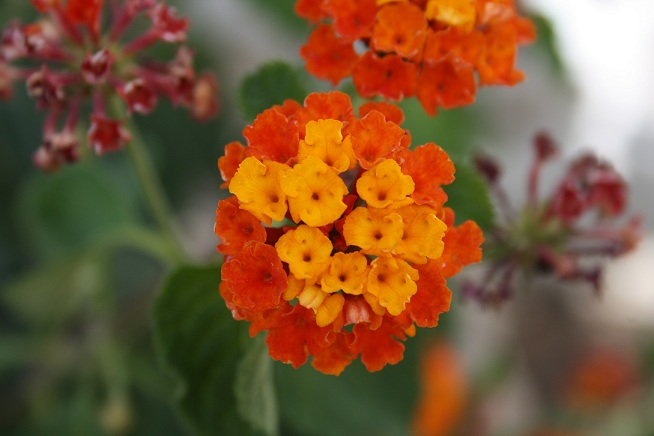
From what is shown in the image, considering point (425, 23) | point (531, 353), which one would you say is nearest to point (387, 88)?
point (425, 23)

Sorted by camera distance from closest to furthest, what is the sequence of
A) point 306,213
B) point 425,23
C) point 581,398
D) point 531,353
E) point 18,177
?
1. point 306,213
2. point 425,23
3. point 18,177
4. point 581,398
5. point 531,353

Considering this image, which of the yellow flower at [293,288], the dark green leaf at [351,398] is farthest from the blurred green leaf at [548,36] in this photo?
the yellow flower at [293,288]

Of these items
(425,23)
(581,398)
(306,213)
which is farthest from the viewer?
(581,398)

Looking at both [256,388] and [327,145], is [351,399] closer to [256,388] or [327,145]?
[256,388]

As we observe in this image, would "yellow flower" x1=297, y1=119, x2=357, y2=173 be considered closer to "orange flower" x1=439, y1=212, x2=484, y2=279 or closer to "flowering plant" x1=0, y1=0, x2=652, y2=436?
"flowering plant" x1=0, y1=0, x2=652, y2=436

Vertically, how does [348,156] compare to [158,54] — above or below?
above

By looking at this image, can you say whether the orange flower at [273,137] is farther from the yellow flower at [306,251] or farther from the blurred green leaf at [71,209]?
the blurred green leaf at [71,209]

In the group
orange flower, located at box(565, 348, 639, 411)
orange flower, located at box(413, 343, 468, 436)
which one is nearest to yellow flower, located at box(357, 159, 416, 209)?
orange flower, located at box(413, 343, 468, 436)

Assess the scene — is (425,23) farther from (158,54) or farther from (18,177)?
(18,177)
